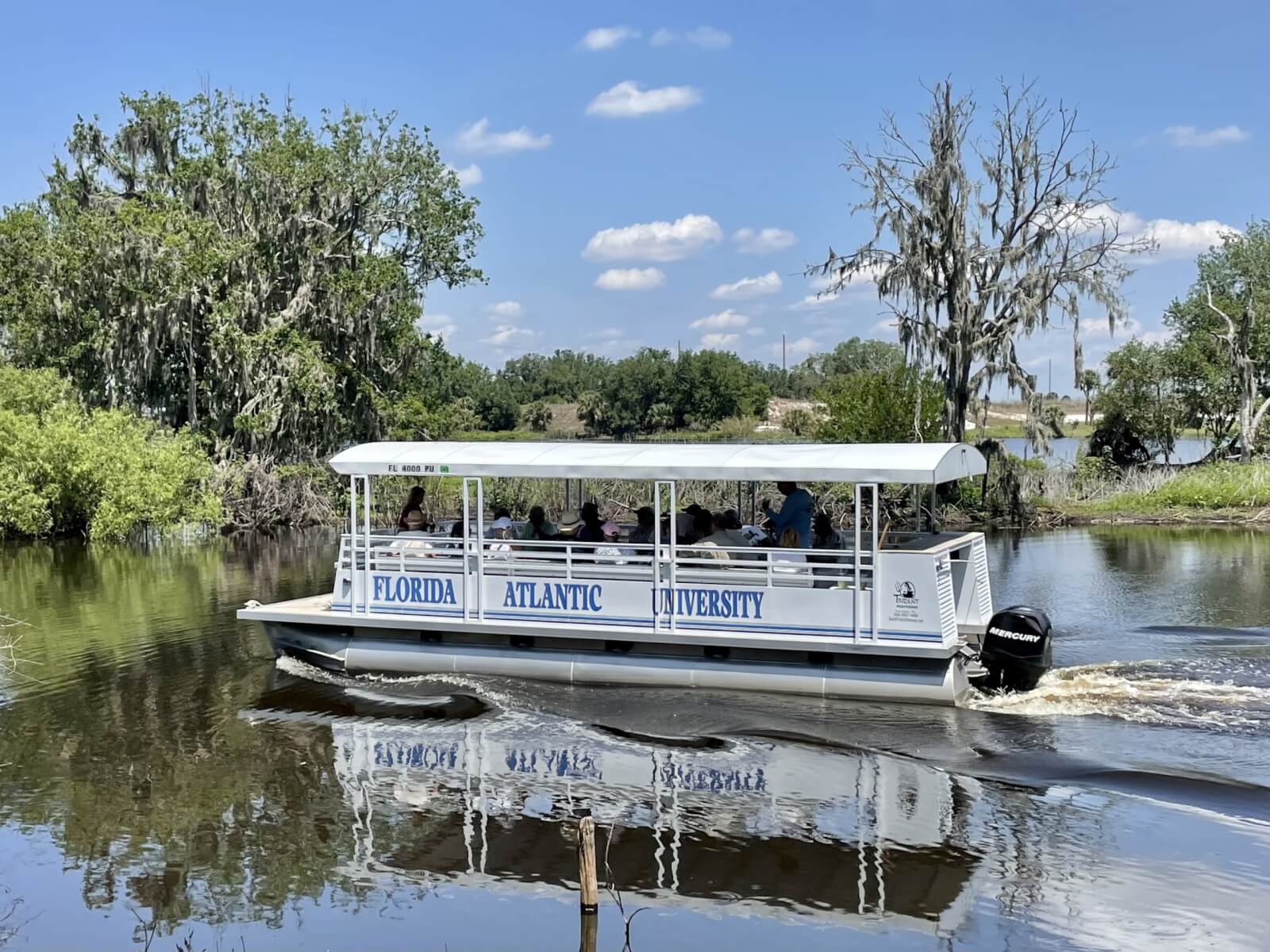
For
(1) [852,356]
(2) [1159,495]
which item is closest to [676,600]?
(2) [1159,495]

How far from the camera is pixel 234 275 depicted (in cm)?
3612

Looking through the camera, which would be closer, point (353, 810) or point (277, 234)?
point (353, 810)

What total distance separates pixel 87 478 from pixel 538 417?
65.4m

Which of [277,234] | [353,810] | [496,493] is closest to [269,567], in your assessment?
[496,493]

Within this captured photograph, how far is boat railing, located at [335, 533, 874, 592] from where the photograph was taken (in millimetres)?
12695

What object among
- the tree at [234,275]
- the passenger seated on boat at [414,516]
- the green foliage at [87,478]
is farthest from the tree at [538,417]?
the passenger seated on boat at [414,516]

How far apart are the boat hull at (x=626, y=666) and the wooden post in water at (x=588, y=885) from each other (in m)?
6.06

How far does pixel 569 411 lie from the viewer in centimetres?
9781

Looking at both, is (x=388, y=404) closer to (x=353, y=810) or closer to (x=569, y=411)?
(x=353, y=810)

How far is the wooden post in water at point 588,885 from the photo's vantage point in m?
6.37

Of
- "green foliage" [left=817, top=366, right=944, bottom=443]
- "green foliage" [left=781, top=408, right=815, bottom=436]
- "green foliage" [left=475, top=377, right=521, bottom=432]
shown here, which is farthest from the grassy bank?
"green foliage" [left=475, top=377, right=521, bottom=432]

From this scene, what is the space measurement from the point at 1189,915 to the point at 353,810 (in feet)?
21.0

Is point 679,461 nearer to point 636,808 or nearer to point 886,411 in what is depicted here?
point 636,808

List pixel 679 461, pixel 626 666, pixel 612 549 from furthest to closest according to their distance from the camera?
pixel 612 549 → pixel 626 666 → pixel 679 461
